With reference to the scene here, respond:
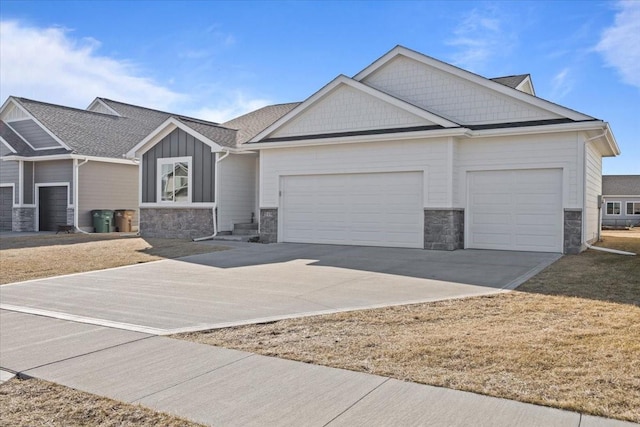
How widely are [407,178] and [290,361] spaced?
35.5 ft

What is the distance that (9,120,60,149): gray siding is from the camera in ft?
76.6

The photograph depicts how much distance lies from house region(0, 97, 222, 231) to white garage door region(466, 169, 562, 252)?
54.2 feet

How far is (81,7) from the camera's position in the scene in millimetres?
14234

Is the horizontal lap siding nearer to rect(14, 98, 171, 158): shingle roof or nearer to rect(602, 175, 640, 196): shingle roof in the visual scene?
rect(14, 98, 171, 158): shingle roof

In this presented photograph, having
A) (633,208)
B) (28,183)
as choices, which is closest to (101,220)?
(28,183)

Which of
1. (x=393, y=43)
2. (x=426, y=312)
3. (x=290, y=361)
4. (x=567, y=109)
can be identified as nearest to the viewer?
(x=290, y=361)

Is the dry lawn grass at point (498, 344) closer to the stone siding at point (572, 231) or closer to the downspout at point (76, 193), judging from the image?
the stone siding at point (572, 231)

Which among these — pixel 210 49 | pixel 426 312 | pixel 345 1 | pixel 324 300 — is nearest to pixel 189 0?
pixel 210 49

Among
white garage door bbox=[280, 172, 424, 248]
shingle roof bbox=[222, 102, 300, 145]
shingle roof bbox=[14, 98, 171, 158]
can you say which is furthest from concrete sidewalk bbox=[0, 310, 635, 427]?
shingle roof bbox=[14, 98, 171, 158]

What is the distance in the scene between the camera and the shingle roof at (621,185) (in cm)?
4592

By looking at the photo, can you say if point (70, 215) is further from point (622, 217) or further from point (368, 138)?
point (622, 217)

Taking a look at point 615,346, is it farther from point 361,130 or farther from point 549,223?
point 361,130

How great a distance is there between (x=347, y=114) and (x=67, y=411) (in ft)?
44.4

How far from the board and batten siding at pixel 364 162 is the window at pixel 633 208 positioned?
39.6 m
